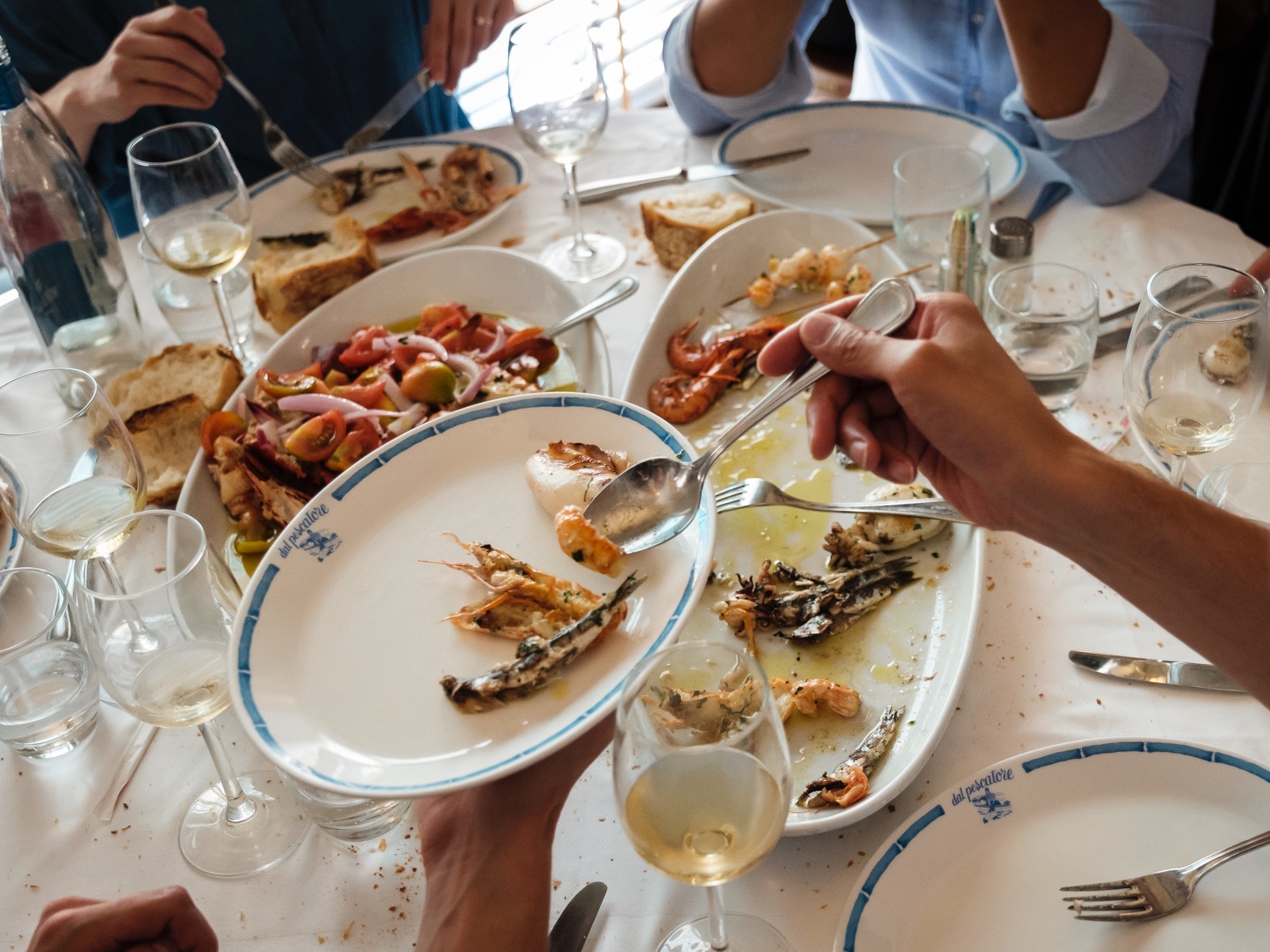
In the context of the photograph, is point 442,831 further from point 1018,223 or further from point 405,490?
point 1018,223

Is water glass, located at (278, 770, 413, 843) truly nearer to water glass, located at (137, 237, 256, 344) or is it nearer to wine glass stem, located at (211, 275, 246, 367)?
wine glass stem, located at (211, 275, 246, 367)

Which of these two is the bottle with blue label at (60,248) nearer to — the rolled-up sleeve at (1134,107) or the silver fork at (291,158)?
the silver fork at (291,158)

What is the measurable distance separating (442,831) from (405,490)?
485mm

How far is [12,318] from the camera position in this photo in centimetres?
232

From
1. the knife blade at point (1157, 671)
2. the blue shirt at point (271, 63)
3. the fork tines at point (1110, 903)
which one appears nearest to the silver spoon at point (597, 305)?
the knife blade at point (1157, 671)

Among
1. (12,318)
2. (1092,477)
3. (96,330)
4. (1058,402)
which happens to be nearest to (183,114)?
(12,318)

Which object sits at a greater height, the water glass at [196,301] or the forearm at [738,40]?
the forearm at [738,40]

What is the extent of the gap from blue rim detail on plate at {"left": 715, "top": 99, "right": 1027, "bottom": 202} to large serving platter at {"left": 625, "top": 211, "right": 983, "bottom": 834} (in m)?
0.55

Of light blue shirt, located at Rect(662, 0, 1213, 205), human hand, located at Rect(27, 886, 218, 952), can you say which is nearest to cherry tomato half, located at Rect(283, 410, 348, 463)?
A: human hand, located at Rect(27, 886, 218, 952)

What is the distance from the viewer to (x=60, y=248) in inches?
76.5

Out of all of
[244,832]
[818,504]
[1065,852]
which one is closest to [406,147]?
[818,504]

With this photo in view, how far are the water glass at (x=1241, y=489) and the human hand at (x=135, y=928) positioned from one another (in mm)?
1467

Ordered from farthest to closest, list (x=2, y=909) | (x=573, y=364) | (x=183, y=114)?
(x=183, y=114) < (x=573, y=364) < (x=2, y=909)

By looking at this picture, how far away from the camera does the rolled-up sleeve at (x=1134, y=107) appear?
7.19 ft
